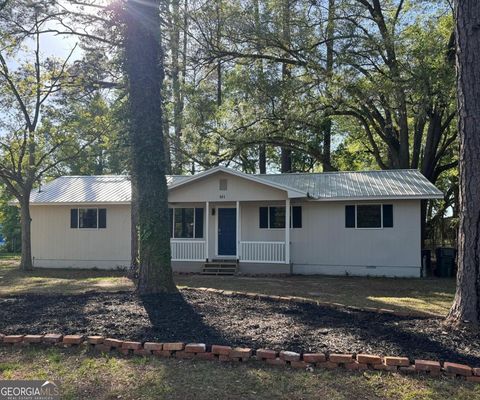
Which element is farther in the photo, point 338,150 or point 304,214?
point 338,150

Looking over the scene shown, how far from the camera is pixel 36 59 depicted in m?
16.2

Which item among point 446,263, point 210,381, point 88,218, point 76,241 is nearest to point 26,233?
point 76,241

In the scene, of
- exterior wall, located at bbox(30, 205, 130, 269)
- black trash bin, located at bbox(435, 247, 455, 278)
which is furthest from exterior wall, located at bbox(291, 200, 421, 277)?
exterior wall, located at bbox(30, 205, 130, 269)

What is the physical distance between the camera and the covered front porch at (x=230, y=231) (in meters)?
14.8

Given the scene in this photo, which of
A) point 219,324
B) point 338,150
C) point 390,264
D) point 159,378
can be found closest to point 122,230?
point 390,264

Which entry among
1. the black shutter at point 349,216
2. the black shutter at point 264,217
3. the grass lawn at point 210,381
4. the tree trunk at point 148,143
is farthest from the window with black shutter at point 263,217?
the grass lawn at point 210,381

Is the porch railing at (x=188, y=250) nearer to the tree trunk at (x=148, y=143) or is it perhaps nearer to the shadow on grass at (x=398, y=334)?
the tree trunk at (x=148, y=143)

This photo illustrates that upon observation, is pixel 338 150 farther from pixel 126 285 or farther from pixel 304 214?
pixel 126 285

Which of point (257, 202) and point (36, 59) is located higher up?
point (36, 59)

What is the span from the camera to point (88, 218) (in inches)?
663

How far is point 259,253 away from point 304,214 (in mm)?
2159

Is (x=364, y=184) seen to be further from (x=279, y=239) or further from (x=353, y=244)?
(x=279, y=239)

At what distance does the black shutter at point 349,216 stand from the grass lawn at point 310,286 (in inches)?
73.3

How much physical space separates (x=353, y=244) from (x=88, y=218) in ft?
33.7
